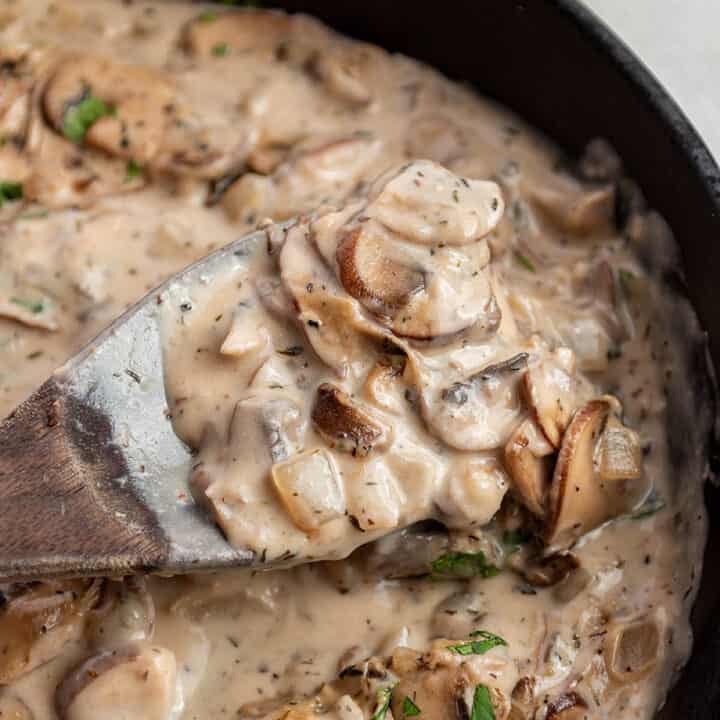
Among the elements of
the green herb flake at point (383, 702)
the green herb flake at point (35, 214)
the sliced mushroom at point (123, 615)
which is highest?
the green herb flake at point (383, 702)

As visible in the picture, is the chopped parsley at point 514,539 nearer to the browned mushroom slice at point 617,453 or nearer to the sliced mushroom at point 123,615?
the browned mushroom slice at point 617,453

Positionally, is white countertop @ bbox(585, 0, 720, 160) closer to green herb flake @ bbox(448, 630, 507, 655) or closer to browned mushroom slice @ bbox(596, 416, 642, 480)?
browned mushroom slice @ bbox(596, 416, 642, 480)

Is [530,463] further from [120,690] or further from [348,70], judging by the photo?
[348,70]

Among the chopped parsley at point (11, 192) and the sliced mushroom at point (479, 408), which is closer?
the sliced mushroom at point (479, 408)

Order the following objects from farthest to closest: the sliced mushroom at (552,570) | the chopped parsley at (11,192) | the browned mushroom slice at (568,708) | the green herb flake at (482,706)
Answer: the chopped parsley at (11,192) < the sliced mushroom at (552,570) < the browned mushroom slice at (568,708) < the green herb flake at (482,706)

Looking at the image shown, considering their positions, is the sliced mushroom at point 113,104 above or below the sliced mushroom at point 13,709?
above

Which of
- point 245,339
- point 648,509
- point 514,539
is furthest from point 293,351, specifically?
point 648,509

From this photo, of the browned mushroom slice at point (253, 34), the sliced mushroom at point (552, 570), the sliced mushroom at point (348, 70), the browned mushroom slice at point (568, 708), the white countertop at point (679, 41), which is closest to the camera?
the browned mushroom slice at point (568, 708)

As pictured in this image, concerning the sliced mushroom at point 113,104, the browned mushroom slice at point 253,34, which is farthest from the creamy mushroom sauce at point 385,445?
the browned mushroom slice at point 253,34
